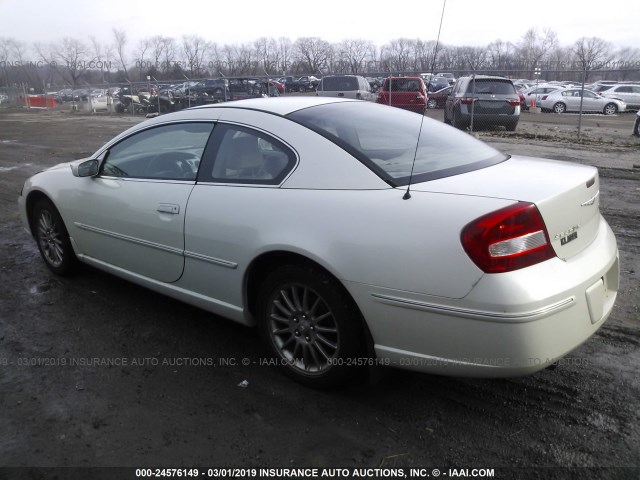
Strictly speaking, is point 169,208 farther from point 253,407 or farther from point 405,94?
point 405,94

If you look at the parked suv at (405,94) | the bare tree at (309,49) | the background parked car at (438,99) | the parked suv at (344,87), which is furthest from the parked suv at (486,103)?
the bare tree at (309,49)

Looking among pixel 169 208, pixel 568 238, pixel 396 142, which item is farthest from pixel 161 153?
pixel 568 238

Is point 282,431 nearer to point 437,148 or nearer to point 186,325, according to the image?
point 186,325

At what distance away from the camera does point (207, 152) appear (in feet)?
11.4

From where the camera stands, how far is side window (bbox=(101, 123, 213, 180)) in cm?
357

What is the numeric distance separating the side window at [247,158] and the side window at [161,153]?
16cm

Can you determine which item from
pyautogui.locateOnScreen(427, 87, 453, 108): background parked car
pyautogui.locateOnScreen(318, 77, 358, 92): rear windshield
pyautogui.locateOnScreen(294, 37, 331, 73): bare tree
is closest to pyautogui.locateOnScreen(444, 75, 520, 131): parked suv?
pyautogui.locateOnScreen(318, 77, 358, 92): rear windshield

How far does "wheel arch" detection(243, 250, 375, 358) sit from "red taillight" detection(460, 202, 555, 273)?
668mm

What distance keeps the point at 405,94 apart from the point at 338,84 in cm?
326

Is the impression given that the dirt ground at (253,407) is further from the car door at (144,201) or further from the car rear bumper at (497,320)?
the car door at (144,201)

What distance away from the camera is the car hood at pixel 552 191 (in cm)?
249

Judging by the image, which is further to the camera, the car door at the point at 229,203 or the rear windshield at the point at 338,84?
the rear windshield at the point at 338,84

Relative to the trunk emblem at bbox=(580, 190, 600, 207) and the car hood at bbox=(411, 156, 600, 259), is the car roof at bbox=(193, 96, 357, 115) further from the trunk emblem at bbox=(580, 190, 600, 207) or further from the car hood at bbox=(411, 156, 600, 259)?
the trunk emblem at bbox=(580, 190, 600, 207)

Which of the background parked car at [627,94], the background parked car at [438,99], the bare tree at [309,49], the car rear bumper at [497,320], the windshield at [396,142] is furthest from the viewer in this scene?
the bare tree at [309,49]
